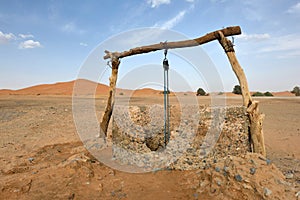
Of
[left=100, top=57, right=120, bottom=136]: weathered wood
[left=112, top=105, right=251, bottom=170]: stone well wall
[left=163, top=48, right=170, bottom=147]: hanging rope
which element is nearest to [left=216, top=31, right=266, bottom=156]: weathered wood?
[left=112, top=105, right=251, bottom=170]: stone well wall

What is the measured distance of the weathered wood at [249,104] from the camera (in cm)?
390

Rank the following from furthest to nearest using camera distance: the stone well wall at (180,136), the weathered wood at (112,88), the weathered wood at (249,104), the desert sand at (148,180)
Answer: the weathered wood at (112,88), the stone well wall at (180,136), the weathered wood at (249,104), the desert sand at (148,180)

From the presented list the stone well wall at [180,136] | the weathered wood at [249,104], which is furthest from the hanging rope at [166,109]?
the weathered wood at [249,104]

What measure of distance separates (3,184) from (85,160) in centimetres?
135

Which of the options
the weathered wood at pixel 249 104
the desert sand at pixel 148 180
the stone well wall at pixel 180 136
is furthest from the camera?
the stone well wall at pixel 180 136

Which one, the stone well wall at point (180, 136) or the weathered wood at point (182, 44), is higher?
the weathered wood at point (182, 44)

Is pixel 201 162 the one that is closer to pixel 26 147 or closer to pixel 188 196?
pixel 188 196

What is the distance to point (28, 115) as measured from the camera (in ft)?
36.8

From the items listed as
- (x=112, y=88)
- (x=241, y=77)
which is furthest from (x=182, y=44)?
(x=112, y=88)

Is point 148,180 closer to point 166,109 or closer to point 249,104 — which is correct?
point 166,109

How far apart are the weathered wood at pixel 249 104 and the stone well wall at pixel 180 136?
11 centimetres

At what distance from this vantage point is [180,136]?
14.4 ft

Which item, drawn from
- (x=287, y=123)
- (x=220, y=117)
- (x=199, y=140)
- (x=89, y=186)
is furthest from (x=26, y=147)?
(x=287, y=123)

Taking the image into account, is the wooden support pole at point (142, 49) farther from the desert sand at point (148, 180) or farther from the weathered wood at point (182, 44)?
the desert sand at point (148, 180)
